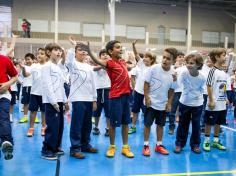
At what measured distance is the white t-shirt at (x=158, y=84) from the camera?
4.62 m

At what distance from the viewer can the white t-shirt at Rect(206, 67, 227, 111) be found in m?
4.83

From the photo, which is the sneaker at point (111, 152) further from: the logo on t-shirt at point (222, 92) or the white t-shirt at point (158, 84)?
the logo on t-shirt at point (222, 92)

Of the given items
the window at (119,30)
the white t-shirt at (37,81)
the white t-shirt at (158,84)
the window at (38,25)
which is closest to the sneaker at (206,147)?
the white t-shirt at (158,84)

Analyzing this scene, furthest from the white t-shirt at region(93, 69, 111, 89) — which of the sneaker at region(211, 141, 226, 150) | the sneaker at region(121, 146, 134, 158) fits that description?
the sneaker at region(211, 141, 226, 150)

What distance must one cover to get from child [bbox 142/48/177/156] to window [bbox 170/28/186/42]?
65.0 ft

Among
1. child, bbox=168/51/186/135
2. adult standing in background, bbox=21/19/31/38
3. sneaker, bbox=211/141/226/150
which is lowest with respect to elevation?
sneaker, bbox=211/141/226/150

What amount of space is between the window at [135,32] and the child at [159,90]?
61.9 ft

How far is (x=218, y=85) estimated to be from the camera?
16.0ft

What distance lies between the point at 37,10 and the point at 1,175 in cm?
2021

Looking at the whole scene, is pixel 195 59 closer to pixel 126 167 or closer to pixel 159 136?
pixel 159 136

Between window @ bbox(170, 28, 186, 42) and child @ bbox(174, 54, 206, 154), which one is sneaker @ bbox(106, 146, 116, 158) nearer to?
child @ bbox(174, 54, 206, 154)

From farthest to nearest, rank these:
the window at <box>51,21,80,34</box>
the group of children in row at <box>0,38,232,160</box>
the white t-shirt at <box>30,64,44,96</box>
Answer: the window at <box>51,21,80,34</box>
the white t-shirt at <box>30,64,44,96</box>
the group of children in row at <box>0,38,232,160</box>

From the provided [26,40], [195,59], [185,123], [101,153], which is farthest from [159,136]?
[26,40]

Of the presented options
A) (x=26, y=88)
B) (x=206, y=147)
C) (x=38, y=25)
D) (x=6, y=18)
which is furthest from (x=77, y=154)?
(x=6, y=18)
